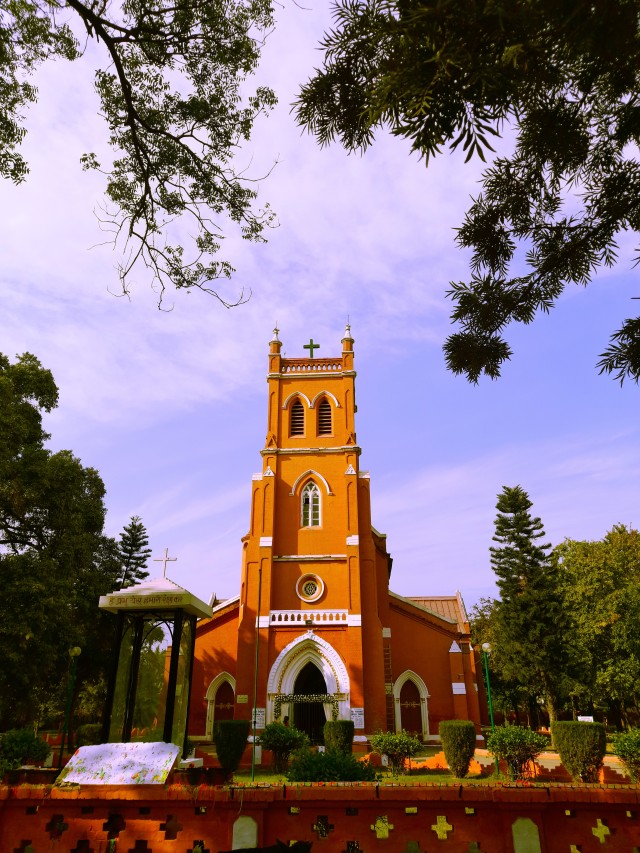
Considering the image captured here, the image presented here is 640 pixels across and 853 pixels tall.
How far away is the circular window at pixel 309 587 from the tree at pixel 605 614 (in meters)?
14.2

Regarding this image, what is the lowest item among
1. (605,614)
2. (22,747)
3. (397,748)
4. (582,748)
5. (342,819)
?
(397,748)

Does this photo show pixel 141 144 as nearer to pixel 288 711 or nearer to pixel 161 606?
pixel 161 606

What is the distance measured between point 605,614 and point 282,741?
60.5 ft

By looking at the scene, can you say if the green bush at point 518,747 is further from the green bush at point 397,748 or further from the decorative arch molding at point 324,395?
the decorative arch molding at point 324,395

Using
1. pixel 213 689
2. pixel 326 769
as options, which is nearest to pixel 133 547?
pixel 213 689

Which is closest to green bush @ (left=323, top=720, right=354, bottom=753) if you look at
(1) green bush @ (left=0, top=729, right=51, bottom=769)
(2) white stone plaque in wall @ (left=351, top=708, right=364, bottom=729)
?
(2) white stone plaque in wall @ (left=351, top=708, right=364, bottom=729)

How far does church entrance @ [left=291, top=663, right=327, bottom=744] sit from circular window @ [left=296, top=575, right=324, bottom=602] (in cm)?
266

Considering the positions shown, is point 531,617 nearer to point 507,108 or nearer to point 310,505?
point 310,505

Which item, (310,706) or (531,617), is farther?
(531,617)

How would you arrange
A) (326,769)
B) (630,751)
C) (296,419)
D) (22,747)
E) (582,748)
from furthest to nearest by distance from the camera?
1. (296,419)
2. (582,748)
3. (630,751)
4. (22,747)
5. (326,769)

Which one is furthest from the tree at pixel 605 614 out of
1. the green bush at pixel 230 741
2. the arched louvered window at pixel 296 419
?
the green bush at pixel 230 741

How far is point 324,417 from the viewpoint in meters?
26.4

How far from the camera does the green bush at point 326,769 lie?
518cm

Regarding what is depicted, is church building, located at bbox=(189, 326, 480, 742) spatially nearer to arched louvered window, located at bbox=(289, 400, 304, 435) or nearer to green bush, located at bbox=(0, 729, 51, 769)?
arched louvered window, located at bbox=(289, 400, 304, 435)
